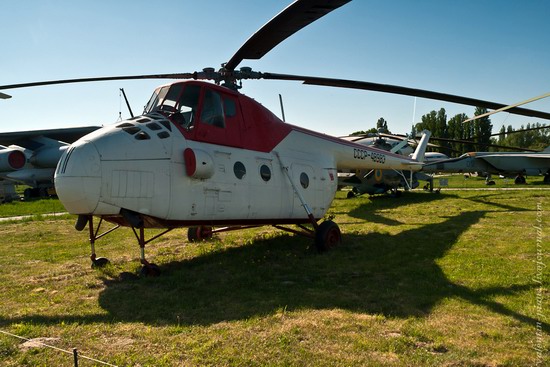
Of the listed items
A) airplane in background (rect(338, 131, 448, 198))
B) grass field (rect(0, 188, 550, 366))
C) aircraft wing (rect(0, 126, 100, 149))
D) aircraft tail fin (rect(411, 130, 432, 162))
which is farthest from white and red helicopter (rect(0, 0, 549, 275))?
aircraft wing (rect(0, 126, 100, 149))

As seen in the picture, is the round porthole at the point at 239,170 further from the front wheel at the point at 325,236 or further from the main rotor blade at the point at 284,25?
the front wheel at the point at 325,236

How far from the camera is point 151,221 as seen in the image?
722 centimetres

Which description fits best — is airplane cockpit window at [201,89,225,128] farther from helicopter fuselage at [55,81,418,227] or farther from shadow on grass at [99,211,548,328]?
shadow on grass at [99,211,548,328]

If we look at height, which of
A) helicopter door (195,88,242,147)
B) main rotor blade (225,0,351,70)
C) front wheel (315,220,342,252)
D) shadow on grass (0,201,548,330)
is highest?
main rotor blade (225,0,351,70)

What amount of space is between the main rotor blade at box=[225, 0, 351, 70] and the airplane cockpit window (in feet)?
2.90

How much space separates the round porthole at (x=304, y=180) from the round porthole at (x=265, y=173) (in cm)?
117

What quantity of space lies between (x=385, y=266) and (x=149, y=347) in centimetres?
493

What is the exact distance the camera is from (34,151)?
83.6 ft

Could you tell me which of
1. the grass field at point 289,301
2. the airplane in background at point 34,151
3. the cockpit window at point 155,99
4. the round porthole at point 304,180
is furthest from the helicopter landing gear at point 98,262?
the airplane in background at point 34,151

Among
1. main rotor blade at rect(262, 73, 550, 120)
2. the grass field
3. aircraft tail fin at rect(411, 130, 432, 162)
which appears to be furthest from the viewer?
aircraft tail fin at rect(411, 130, 432, 162)

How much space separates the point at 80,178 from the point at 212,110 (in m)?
3.00

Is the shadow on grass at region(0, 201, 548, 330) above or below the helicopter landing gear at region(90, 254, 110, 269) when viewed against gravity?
above

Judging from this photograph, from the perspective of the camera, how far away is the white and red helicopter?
6.39 metres

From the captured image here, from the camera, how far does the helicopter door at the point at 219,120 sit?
798 cm
